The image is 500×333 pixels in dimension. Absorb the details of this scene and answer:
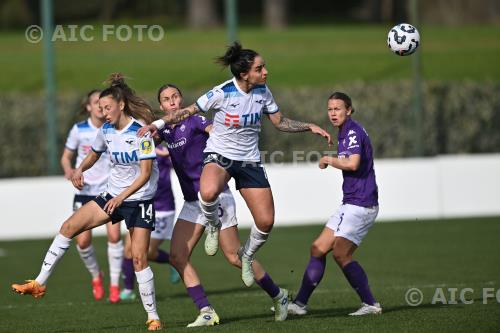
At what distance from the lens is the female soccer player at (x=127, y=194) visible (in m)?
9.05

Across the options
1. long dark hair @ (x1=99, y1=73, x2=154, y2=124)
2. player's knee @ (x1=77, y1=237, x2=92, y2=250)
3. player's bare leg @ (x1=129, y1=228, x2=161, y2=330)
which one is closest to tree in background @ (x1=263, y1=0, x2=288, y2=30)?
player's knee @ (x1=77, y1=237, x2=92, y2=250)

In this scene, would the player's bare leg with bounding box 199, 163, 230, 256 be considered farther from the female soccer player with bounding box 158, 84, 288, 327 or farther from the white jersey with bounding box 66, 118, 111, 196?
the white jersey with bounding box 66, 118, 111, 196

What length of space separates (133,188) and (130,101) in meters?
0.84

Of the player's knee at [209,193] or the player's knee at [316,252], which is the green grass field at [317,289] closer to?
the player's knee at [316,252]

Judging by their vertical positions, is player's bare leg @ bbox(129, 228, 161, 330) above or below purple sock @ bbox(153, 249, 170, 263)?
above

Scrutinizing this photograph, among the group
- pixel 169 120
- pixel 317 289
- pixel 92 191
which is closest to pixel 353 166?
pixel 169 120

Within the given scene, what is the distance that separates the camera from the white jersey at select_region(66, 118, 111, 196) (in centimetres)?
1208

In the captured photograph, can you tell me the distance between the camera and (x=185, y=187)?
32.7 feet

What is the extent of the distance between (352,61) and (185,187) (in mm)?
21052

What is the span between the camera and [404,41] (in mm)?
10047

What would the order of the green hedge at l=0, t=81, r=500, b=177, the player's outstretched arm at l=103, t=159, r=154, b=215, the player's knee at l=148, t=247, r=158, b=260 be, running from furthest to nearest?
the green hedge at l=0, t=81, r=500, b=177, the player's knee at l=148, t=247, r=158, b=260, the player's outstretched arm at l=103, t=159, r=154, b=215

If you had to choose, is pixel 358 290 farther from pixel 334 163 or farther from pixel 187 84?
pixel 187 84

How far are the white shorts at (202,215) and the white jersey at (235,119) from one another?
0.63m

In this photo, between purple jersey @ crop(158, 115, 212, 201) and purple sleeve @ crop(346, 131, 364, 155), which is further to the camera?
purple jersey @ crop(158, 115, 212, 201)
